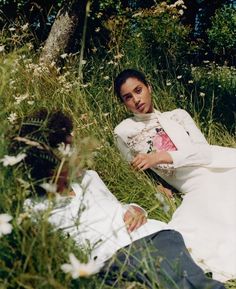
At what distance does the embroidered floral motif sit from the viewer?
3477mm

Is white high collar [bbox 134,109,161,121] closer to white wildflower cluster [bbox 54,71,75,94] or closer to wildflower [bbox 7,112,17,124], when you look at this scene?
white wildflower cluster [bbox 54,71,75,94]

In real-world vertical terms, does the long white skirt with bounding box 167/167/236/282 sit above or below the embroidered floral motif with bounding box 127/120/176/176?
below

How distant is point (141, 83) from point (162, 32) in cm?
162

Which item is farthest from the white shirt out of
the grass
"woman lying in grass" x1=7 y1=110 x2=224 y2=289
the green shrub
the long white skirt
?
the green shrub

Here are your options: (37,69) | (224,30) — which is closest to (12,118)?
(37,69)

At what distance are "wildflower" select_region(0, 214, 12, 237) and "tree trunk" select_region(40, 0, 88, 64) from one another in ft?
10.7

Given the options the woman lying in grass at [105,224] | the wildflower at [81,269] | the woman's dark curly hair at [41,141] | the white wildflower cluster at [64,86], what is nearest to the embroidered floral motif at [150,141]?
the white wildflower cluster at [64,86]

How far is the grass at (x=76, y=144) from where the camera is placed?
1.53 m

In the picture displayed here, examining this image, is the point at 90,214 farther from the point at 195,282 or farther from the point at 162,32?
the point at 162,32

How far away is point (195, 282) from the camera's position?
2123 mm

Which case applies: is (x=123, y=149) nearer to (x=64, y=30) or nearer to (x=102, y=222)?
(x=102, y=222)

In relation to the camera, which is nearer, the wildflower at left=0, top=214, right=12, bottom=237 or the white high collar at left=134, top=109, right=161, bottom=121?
the wildflower at left=0, top=214, right=12, bottom=237

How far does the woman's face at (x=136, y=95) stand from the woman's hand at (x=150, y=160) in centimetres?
37

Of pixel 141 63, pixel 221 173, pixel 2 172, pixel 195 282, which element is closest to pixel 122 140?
pixel 221 173
